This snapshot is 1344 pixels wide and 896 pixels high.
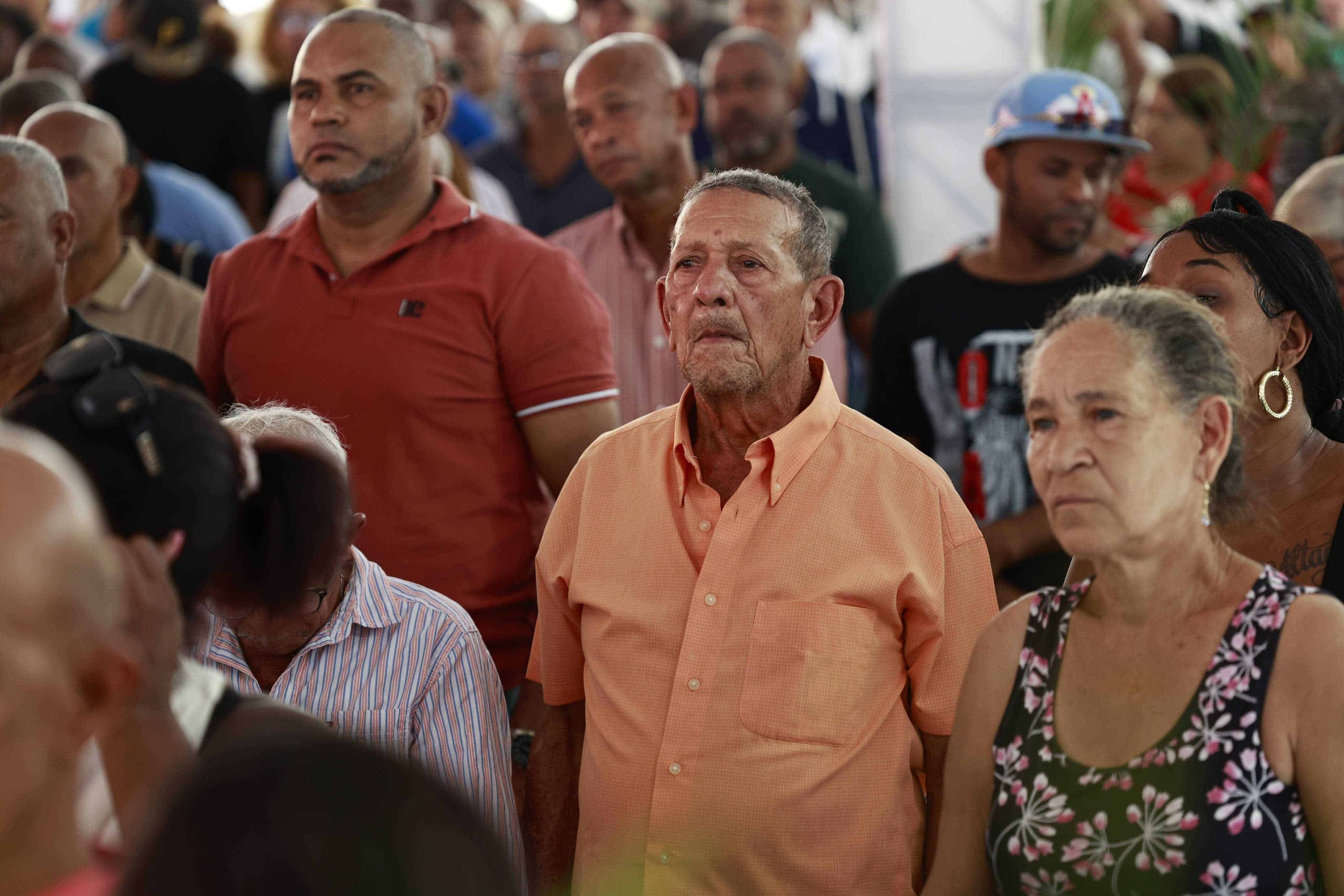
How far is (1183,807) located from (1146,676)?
186 millimetres

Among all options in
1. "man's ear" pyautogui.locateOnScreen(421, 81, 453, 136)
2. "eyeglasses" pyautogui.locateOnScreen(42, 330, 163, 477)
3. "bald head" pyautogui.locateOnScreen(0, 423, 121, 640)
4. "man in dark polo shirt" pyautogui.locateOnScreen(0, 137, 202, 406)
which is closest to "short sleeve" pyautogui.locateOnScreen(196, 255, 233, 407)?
"man in dark polo shirt" pyautogui.locateOnScreen(0, 137, 202, 406)

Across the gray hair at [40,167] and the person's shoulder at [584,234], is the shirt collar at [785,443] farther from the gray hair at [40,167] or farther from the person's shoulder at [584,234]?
the person's shoulder at [584,234]

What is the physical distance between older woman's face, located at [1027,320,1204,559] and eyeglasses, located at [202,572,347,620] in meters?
1.00

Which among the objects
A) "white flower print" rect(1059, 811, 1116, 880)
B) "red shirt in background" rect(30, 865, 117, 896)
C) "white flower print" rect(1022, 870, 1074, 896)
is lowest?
"white flower print" rect(1022, 870, 1074, 896)

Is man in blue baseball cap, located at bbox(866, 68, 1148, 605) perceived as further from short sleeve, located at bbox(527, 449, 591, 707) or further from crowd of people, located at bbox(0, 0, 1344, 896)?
short sleeve, located at bbox(527, 449, 591, 707)

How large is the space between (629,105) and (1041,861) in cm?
291

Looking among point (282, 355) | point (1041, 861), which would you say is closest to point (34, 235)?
point (282, 355)

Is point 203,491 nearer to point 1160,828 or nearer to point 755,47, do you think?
point 1160,828

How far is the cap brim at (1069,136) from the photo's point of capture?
4.04 m

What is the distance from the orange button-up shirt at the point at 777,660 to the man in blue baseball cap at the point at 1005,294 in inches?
46.5

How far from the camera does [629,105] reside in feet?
14.7

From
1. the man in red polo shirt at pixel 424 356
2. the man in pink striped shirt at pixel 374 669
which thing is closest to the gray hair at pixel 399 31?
the man in red polo shirt at pixel 424 356

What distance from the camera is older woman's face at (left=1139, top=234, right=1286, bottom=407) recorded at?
2.60m

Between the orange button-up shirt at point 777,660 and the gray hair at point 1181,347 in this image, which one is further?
the orange button-up shirt at point 777,660
